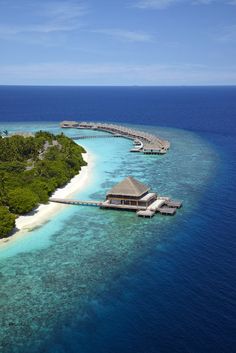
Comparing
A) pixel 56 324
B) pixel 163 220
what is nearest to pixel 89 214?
pixel 163 220

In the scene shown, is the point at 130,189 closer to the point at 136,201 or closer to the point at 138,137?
the point at 136,201

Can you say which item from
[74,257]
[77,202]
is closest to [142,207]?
[77,202]

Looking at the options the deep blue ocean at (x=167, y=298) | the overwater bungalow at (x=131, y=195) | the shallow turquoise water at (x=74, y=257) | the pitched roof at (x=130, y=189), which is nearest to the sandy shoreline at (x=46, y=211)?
the shallow turquoise water at (x=74, y=257)

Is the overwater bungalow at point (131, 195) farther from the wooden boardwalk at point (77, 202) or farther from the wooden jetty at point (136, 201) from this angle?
the wooden boardwalk at point (77, 202)

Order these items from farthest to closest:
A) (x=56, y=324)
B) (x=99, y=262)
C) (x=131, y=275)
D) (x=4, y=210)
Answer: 1. (x=4, y=210)
2. (x=99, y=262)
3. (x=131, y=275)
4. (x=56, y=324)

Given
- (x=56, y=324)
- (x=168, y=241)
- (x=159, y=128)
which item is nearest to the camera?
(x=56, y=324)

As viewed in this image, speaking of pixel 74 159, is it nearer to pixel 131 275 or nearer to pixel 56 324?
pixel 131 275

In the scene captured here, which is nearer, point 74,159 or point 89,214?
point 89,214
